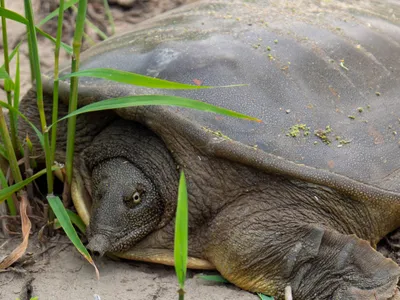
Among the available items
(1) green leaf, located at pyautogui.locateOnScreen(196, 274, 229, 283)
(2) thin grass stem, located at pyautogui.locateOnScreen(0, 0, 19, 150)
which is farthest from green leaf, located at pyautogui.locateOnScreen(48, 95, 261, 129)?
(1) green leaf, located at pyautogui.locateOnScreen(196, 274, 229, 283)

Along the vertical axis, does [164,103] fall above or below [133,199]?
above

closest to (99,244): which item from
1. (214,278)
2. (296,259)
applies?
(214,278)

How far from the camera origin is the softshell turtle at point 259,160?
2.05m

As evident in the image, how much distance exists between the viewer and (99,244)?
2076mm

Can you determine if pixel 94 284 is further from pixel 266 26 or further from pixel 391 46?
pixel 391 46

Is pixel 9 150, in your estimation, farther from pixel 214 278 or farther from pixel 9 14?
pixel 214 278

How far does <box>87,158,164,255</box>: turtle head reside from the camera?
212 cm

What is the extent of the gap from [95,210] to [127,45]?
0.65 m

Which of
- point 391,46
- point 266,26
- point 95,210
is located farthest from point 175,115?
point 391,46

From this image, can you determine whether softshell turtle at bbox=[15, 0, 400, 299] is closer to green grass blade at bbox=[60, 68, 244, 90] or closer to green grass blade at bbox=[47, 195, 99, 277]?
green grass blade at bbox=[47, 195, 99, 277]

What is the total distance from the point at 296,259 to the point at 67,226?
2.30 feet

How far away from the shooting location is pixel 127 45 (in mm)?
2447

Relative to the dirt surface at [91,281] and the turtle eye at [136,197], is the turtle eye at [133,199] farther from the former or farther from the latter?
the dirt surface at [91,281]

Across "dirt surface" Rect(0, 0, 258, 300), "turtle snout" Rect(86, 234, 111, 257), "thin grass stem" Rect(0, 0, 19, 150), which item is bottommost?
"dirt surface" Rect(0, 0, 258, 300)
